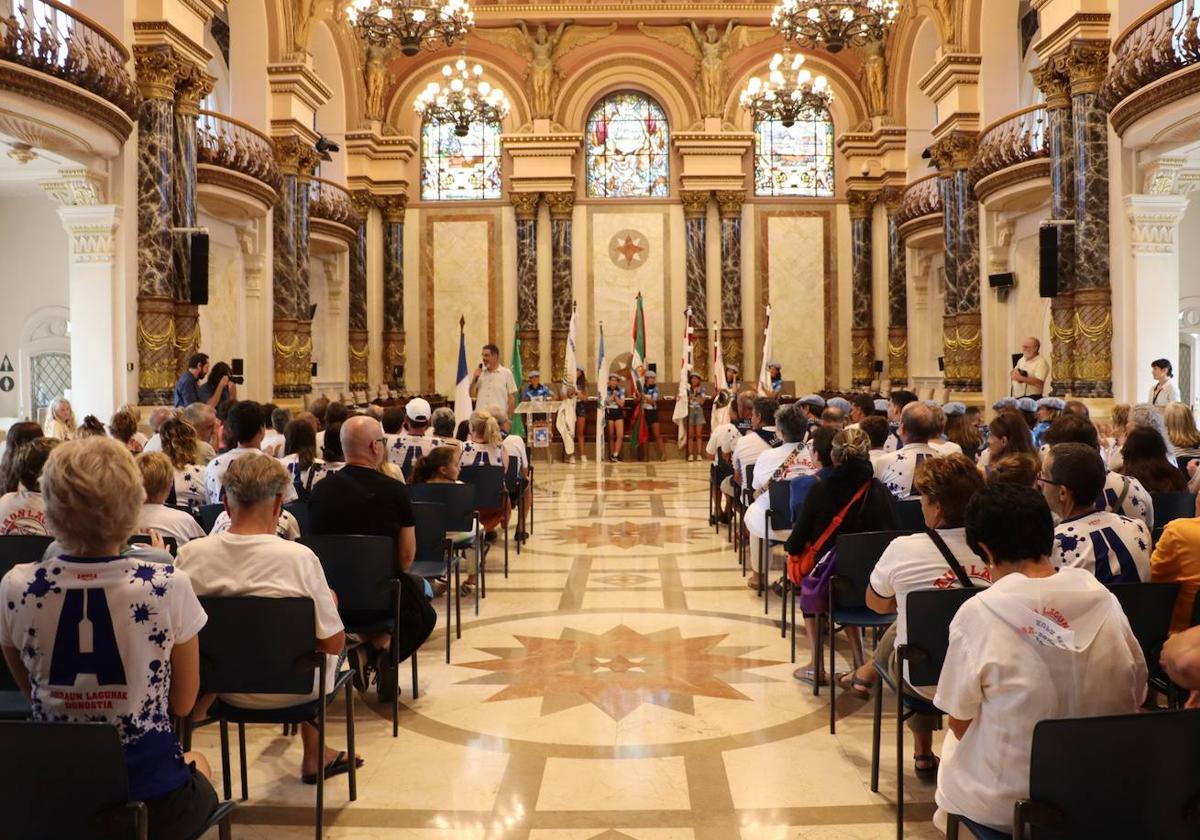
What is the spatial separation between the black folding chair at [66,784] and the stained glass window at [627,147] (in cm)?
2462

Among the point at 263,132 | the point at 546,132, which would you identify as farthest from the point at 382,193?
the point at 263,132

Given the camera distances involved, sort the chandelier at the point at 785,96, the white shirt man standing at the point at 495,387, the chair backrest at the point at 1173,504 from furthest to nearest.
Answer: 1. the chandelier at the point at 785,96
2. the white shirt man standing at the point at 495,387
3. the chair backrest at the point at 1173,504

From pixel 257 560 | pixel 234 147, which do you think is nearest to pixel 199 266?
pixel 234 147

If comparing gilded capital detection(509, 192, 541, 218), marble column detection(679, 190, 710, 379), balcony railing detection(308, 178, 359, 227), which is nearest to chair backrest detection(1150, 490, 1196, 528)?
balcony railing detection(308, 178, 359, 227)

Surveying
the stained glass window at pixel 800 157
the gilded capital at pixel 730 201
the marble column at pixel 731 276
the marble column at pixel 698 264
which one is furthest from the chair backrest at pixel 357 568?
the stained glass window at pixel 800 157

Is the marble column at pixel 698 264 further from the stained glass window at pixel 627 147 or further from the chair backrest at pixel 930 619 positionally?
the chair backrest at pixel 930 619

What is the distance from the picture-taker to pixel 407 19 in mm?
17172

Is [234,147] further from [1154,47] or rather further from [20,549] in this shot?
[20,549]

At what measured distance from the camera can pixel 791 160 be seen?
26.6 meters

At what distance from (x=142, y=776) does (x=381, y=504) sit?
2.64 metres

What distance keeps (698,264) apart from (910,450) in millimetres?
19356

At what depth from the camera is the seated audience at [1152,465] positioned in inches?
227

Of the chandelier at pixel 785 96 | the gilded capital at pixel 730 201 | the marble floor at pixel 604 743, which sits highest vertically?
the chandelier at pixel 785 96

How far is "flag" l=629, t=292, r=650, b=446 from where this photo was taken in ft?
65.4
